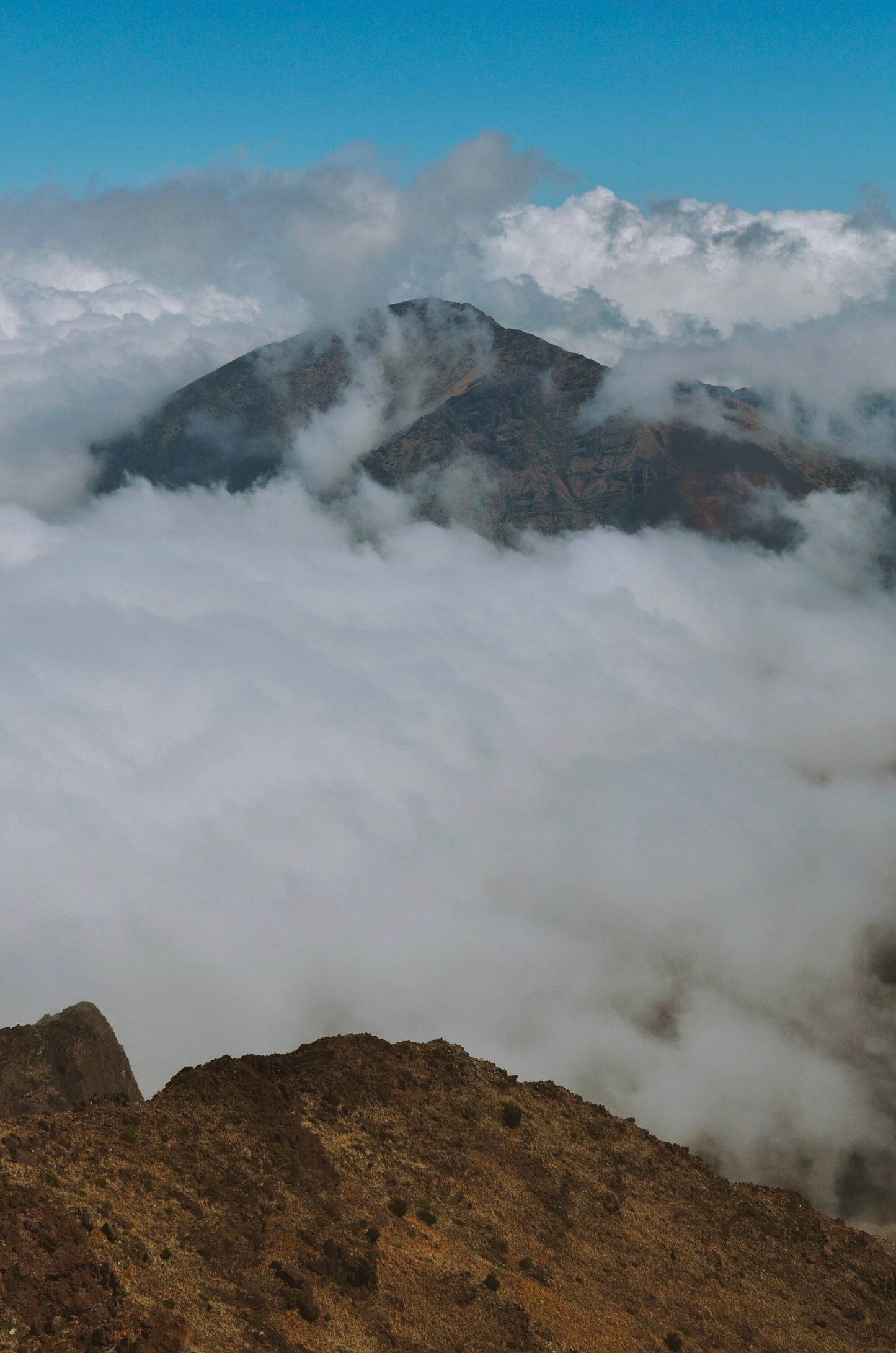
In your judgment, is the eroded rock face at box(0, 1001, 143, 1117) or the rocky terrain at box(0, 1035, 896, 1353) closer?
the rocky terrain at box(0, 1035, 896, 1353)

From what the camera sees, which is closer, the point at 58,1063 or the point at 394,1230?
the point at 394,1230

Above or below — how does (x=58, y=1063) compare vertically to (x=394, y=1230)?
below

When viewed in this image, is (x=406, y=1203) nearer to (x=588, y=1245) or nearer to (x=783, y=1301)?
(x=588, y=1245)

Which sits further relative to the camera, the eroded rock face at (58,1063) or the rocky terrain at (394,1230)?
the eroded rock face at (58,1063)

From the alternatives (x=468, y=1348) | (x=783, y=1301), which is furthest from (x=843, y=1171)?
(x=468, y=1348)
